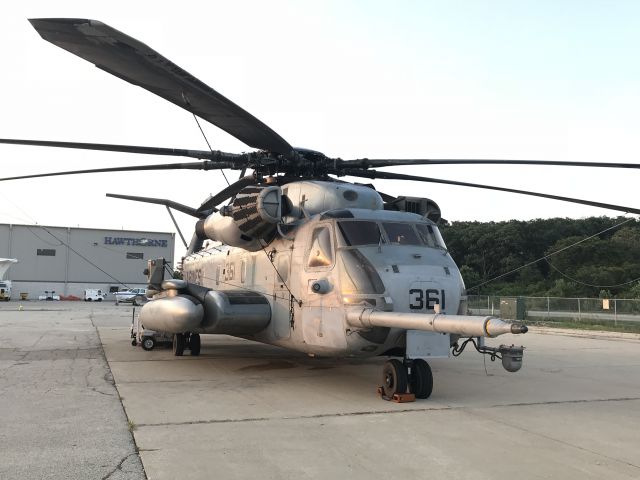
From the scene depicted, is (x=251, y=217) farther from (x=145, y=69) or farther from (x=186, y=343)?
(x=186, y=343)

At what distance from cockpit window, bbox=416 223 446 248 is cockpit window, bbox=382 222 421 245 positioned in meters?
0.17

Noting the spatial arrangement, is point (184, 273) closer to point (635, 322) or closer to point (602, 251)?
point (635, 322)

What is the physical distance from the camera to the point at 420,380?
780cm

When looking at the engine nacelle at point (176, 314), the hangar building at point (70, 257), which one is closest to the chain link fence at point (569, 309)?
the engine nacelle at point (176, 314)

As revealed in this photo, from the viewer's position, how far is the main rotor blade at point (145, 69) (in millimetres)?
5410

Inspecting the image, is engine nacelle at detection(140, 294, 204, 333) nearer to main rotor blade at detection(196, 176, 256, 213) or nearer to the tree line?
main rotor blade at detection(196, 176, 256, 213)

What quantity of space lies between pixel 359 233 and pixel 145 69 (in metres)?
3.77

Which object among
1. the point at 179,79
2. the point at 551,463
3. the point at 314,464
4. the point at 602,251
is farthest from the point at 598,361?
the point at 602,251

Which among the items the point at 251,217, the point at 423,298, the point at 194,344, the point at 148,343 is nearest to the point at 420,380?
the point at 423,298

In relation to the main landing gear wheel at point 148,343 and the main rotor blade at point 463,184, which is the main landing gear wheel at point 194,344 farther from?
the main rotor blade at point 463,184

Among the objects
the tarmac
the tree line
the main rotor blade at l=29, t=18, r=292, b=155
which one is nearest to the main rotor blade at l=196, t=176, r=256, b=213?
the main rotor blade at l=29, t=18, r=292, b=155

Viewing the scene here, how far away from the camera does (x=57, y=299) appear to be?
206ft

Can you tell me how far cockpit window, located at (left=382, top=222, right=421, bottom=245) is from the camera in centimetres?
845

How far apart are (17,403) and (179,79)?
4839 millimetres
